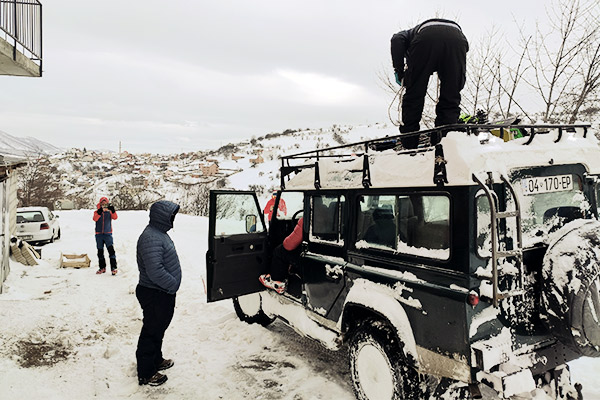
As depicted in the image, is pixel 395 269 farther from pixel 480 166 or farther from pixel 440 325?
pixel 480 166

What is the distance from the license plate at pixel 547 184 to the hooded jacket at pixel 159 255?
10.9 feet

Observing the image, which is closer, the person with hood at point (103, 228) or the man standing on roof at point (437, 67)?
the man standing on roof at point (437, 67)

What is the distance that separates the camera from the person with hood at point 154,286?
389cm

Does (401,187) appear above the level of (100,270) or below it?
above

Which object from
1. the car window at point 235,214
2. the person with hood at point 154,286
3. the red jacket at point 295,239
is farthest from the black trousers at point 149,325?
the red jacket at point 295,239

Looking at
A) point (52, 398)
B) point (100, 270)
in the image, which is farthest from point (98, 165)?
point (52, 398)

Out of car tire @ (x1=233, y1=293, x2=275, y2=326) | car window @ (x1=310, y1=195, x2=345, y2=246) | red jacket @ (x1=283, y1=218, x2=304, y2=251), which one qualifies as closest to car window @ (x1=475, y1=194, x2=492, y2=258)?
car window @ (x1=310, y1=195, x2=345, y2=246)

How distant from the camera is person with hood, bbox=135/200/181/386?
153 inches

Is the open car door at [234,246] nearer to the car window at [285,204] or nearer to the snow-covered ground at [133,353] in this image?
the car window at [285,204]

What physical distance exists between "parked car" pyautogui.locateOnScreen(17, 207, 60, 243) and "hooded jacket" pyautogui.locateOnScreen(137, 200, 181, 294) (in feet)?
36.7

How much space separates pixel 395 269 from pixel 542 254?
3.57 ft

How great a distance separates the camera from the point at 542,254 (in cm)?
286

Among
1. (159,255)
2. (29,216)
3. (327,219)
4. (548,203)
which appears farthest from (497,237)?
(29,216)

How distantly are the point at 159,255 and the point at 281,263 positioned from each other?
146 cm
